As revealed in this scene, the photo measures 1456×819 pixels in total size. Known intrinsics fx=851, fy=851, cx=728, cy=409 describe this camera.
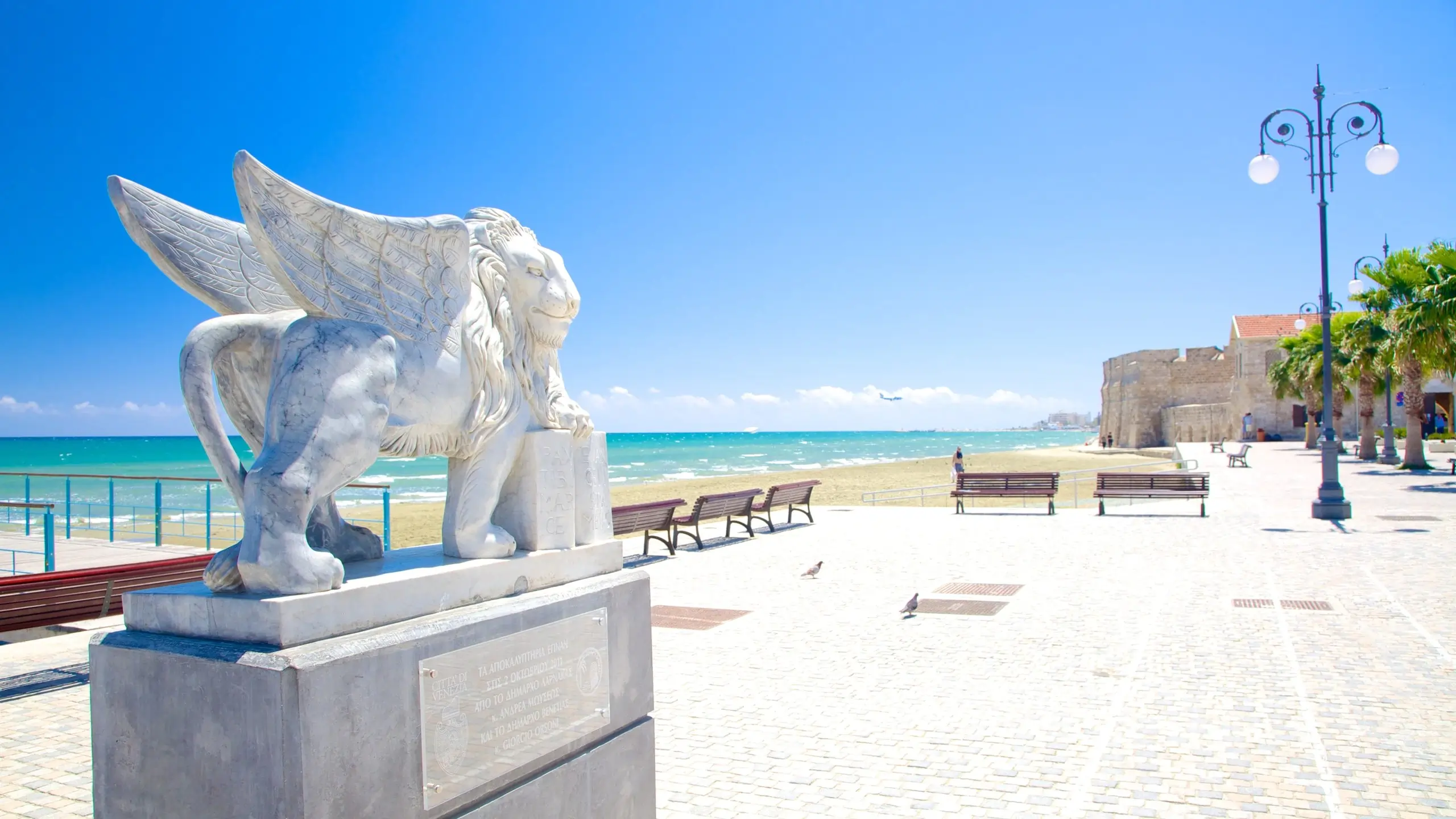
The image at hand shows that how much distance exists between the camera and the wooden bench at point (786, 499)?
15.3 m

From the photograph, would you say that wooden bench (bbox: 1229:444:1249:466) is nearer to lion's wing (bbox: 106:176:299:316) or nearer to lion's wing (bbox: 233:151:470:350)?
lion's wing (bbox: 233:151:470:350)

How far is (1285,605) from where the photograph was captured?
26.6 feet

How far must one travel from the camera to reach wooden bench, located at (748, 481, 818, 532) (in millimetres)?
15289

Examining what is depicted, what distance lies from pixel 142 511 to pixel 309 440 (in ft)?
83.0

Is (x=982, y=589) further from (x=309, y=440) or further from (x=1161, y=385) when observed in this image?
(x=1161, y=385)

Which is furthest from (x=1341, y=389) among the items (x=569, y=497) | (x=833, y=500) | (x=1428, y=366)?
(x=569, y=497)

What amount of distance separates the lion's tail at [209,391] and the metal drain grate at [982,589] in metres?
7.60

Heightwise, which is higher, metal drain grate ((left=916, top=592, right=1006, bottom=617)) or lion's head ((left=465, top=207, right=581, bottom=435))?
lion's head ((left=465, top=207, right=581, bottom=435))

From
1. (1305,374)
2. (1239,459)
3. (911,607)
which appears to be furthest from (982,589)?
(1305,374)

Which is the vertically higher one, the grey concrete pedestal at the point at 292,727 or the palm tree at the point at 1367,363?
the palm tree at the point at 1367,363

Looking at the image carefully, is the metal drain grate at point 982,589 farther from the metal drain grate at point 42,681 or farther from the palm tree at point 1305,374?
the palm tree at point 1305,374

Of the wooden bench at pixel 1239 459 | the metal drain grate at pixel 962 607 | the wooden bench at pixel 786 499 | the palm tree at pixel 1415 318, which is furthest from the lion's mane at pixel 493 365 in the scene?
the wooden bench at pixel 1239 459

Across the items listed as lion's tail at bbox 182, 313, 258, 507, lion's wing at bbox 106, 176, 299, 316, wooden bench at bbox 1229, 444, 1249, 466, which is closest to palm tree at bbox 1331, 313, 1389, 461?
wooden bench at bbox 1229, 444, 1249, 466

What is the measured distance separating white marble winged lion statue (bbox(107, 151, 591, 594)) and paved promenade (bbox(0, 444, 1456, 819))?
211 cm
